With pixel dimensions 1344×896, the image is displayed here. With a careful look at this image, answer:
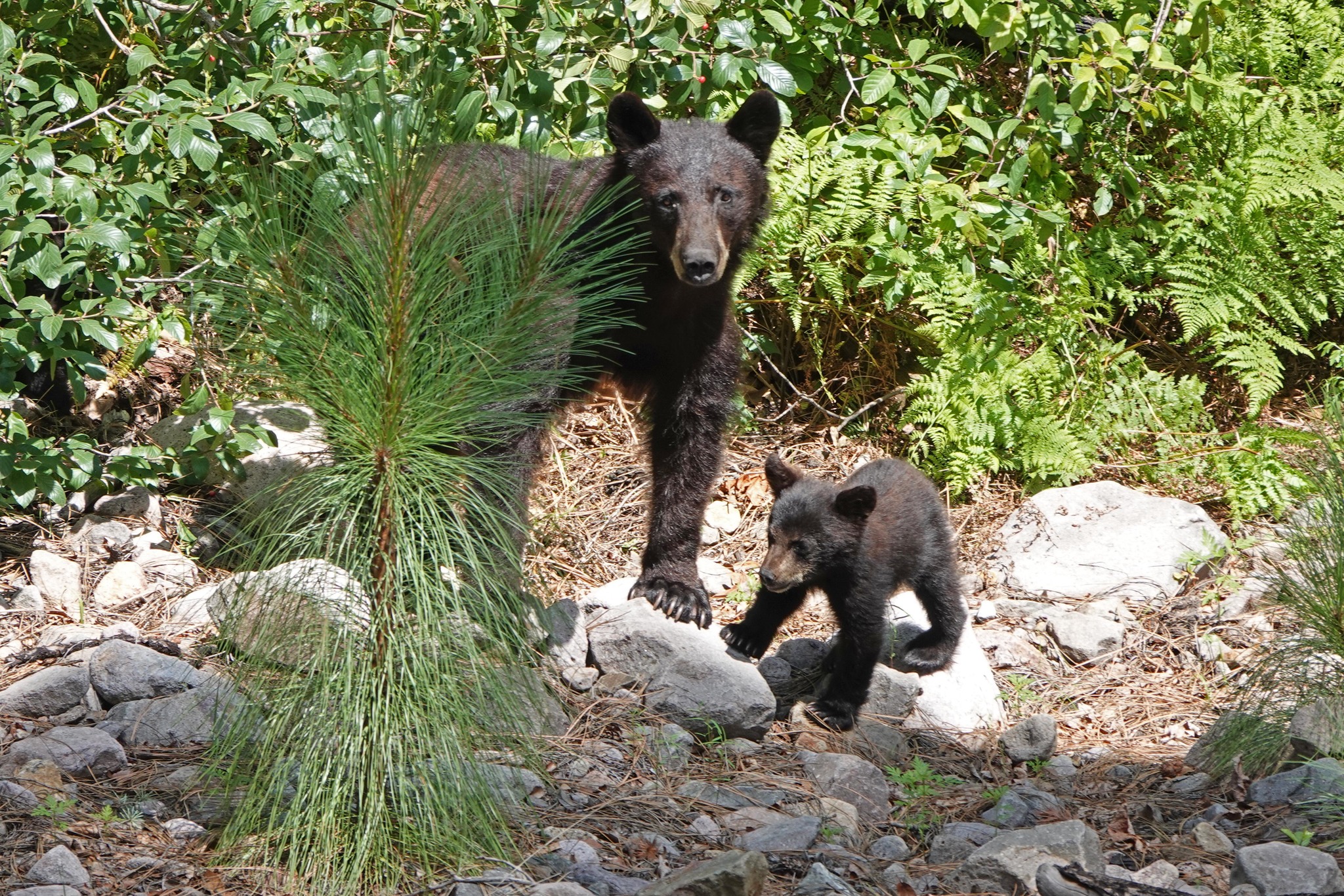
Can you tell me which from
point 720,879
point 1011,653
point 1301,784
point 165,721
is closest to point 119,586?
point 165,721

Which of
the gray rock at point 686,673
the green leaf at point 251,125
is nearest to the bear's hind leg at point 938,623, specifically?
the gray rock at point 686,673

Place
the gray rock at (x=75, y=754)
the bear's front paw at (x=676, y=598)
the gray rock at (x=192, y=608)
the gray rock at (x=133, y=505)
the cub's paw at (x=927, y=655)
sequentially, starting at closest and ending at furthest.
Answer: the gray rock at (x=75, y=754)
the gray rock at (x=192, y=608)
the cub's paw at (x=927, y=655)
the bear's front paw at (x=676, y=598)
the gray rock at (x=133, y=505)

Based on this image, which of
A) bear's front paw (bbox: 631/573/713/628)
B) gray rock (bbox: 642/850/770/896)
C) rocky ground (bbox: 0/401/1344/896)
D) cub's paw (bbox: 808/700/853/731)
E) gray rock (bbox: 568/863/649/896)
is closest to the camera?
gray rock (bbox: 642/850/770/896)

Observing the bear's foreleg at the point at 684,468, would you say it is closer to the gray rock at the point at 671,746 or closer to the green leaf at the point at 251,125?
the gray rock at the point at 671,746

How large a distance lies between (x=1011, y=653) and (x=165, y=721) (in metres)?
3.46

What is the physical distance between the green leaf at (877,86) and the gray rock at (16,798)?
4.71 meters

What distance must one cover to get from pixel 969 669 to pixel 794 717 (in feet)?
2.82

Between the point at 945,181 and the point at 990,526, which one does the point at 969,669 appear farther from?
the point at 945,181

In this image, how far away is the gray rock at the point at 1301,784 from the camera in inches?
143

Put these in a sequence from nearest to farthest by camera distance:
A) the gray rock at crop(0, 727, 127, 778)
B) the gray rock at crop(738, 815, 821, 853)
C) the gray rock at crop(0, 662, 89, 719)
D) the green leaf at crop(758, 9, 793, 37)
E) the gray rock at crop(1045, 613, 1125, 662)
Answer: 1. the gray rock at crop(738, 815, 821, 853)
2. the gray rock at crop(0, 727, 127, 778)
3. the gray rock at crop(0, 662, 89, 719)
4. the gray rock at crop(1045, 613, 1125, 662)
5. the green leaf at crop(758, 9, 793, 37)

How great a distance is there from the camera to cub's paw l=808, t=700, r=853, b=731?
460cm

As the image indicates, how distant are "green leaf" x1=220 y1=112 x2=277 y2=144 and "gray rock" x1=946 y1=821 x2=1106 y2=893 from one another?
342 centimetres

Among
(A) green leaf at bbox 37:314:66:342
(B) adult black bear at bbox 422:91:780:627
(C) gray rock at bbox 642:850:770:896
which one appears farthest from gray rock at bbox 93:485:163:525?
(C) gray rock at bbox 642:850:770:896

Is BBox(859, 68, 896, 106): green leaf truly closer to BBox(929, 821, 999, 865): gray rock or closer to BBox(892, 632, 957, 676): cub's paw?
BBox(892, 632, 957, 676): cub's paw
